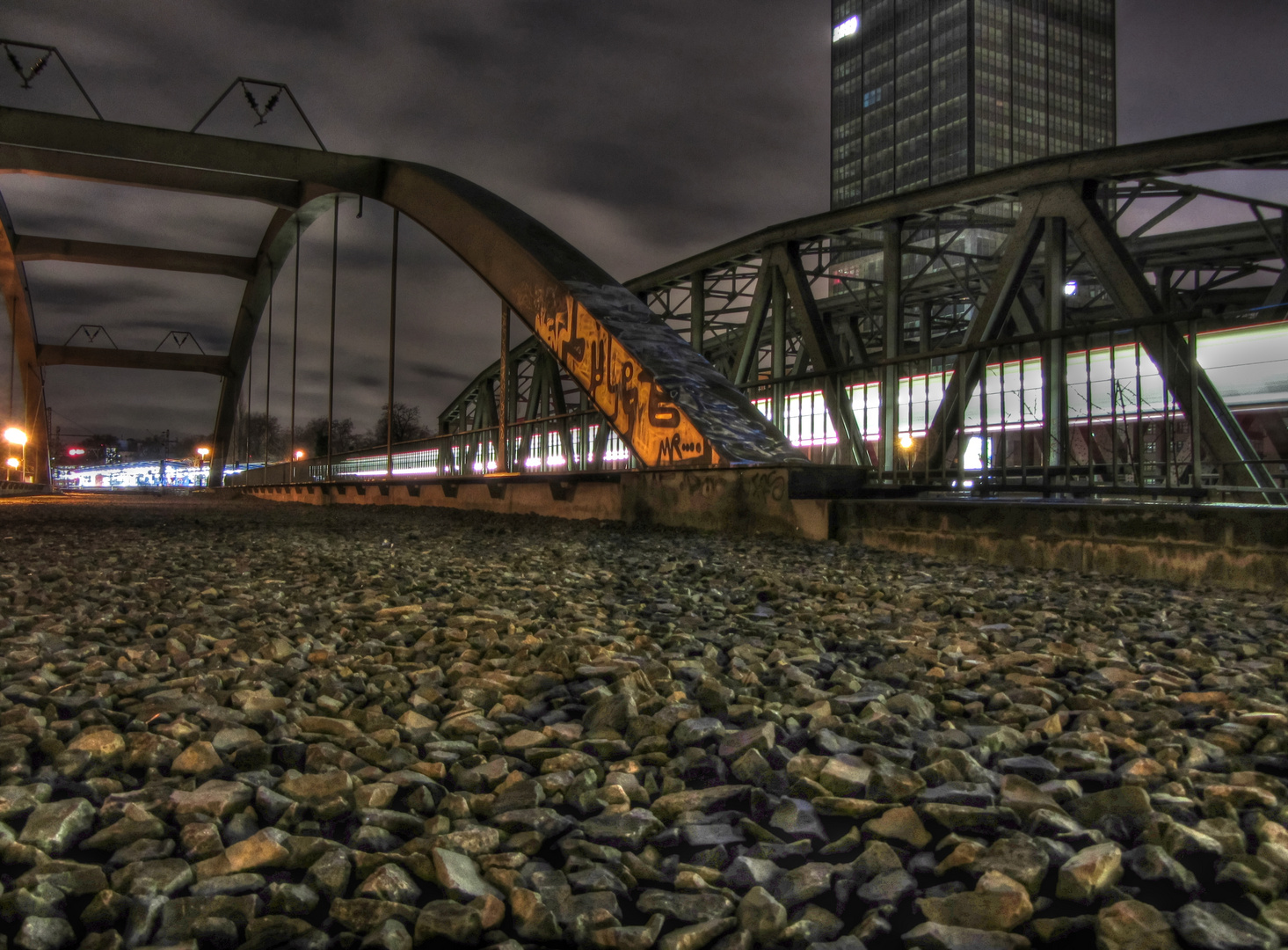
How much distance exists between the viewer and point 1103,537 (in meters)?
4.67

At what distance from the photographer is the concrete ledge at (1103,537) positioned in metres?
4.04

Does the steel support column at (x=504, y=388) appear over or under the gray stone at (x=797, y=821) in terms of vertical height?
over

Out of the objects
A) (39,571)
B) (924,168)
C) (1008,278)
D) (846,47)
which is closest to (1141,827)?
(39,571)

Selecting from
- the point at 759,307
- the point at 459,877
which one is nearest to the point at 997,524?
the point at 459,877

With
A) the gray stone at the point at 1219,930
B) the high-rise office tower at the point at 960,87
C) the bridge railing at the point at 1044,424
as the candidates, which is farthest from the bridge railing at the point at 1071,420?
the high-rise office tower at the point at 960,87

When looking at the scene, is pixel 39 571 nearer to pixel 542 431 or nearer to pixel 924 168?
pixel 542 431

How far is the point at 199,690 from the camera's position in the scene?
215 centimetres

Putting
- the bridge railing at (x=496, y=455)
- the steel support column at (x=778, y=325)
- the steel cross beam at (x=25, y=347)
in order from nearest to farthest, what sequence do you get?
the steel support column at (x=778, y=325)
the bridge railing at (x=496, y=455)
the steel cross beam at (x=25, y=347)

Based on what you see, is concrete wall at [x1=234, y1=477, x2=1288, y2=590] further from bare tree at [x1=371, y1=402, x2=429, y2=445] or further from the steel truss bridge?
bare tree at [x1=371, y1=402, x2=429, y2=445]

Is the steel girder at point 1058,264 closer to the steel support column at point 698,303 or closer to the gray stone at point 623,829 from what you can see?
the steel support column at point 698,303

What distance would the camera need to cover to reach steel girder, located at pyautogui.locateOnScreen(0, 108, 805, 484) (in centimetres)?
762

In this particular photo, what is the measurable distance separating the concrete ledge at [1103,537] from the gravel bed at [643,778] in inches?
34.7

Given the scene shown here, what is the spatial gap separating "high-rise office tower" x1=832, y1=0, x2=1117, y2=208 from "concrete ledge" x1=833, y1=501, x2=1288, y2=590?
116 m

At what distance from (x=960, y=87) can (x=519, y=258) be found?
121 meters
